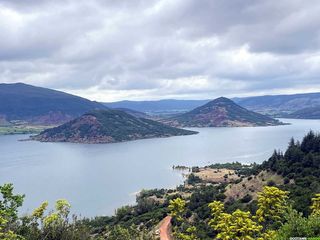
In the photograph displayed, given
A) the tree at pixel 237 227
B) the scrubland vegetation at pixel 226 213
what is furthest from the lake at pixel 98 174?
the tree at pixel 237 227

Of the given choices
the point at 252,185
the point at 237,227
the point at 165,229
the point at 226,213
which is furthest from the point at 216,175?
the point at 237,227

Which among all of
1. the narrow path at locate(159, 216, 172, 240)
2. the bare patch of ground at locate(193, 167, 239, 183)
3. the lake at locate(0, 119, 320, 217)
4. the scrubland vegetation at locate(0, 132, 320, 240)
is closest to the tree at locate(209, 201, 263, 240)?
the scrubland vegetation at locate(0, 132, 320, 240)

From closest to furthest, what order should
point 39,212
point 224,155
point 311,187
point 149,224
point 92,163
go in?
point 39,212 → point 311,187 → point 149,224 → point 92,163 → point 224,155

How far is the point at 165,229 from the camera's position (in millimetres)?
56812

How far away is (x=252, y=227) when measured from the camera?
25.6 m

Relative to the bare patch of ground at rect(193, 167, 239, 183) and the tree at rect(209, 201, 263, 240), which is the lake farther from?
the tree at rect(209, 201, 263, 240)

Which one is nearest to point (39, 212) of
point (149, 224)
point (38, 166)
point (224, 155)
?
point (149, 224)

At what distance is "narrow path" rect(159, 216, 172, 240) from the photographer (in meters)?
52.9

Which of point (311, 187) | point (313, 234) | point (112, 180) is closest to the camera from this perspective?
point (313, 234)

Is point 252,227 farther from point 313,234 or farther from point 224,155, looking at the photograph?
point 224,155

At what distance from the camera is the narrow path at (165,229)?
173 feet

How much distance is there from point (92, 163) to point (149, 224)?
11318 cm

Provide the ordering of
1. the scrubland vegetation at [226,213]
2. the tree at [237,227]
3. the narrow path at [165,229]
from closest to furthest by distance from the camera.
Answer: the scrubland vegetation at [226,213] < the tree at [237,227] < the narrow path at [165,229]

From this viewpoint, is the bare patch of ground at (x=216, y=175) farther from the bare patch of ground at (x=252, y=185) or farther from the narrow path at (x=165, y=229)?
the narrow path at (x=165, y=229)
